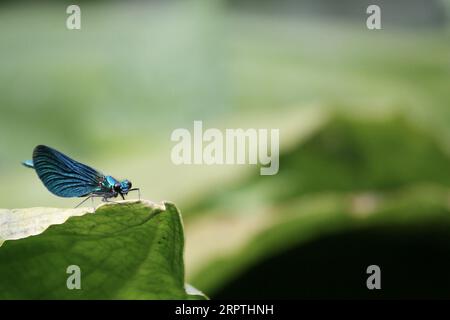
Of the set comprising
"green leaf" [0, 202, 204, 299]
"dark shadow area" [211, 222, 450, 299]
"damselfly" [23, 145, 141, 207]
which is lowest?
"dark shadow area" [211, 222, 450, 299]

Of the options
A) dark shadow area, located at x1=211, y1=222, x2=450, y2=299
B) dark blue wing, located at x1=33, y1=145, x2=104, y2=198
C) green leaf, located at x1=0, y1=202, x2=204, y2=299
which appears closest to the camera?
green leaf, located at x1=0, y1=202, x2=204, y2=299

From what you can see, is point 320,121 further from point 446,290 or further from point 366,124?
point 446,290

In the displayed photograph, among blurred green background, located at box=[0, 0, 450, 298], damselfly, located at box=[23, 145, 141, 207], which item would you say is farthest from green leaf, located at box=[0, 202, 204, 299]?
blurred green background, located at box=[0, 0, 450, 298]

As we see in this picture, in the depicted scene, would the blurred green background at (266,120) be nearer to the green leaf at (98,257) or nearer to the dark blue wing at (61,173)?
the dark blue wing at (61,173)

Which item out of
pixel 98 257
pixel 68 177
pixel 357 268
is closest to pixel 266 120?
pixel 357 268

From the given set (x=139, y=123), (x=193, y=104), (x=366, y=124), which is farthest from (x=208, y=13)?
(x=366, y=124)

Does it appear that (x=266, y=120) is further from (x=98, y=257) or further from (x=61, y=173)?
(x=98, y=257)

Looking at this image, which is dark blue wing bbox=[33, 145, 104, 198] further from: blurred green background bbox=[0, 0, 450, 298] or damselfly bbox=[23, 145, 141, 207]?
blurred green background bbox=[0, 0, 450, 298]
